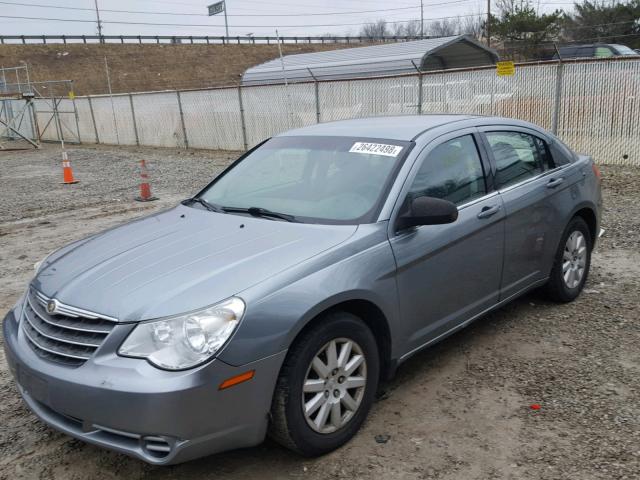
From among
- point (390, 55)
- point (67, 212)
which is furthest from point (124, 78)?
point (67, 212)

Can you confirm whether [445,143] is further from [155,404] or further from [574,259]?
[155,404]

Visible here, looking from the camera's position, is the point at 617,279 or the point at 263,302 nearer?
the point at 263,302

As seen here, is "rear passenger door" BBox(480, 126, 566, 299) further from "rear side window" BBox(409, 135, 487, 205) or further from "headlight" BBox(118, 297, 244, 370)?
"headlight" BBox(118, 297, 244, 370)

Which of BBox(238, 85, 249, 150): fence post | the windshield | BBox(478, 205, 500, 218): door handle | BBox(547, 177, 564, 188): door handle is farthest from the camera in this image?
BBox(238, 85, 249, 150): fence post

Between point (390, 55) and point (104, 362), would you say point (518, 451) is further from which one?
point (390, 55)

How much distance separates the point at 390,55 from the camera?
2709 cm

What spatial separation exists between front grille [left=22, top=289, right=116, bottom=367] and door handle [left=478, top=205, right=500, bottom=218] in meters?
2.38

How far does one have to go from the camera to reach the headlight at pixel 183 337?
2541 millimetres

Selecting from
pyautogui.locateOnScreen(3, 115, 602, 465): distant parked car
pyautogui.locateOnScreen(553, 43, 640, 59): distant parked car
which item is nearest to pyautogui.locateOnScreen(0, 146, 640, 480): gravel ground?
pyautogui.locateOnScreen(3, 115, 602, 465): distant parked car

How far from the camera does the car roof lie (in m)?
3.93

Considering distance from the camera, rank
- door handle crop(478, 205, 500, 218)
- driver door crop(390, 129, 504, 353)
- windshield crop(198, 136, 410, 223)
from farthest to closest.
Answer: door handle crop(478, 205, 500, 218), windshield crop(198, 136, 410, 223), driver door crop(390, 129, 504, 353)

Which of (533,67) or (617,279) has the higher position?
(533,67)

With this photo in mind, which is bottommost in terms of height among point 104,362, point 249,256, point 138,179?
point 138,179

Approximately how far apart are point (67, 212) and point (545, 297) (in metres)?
8.19
